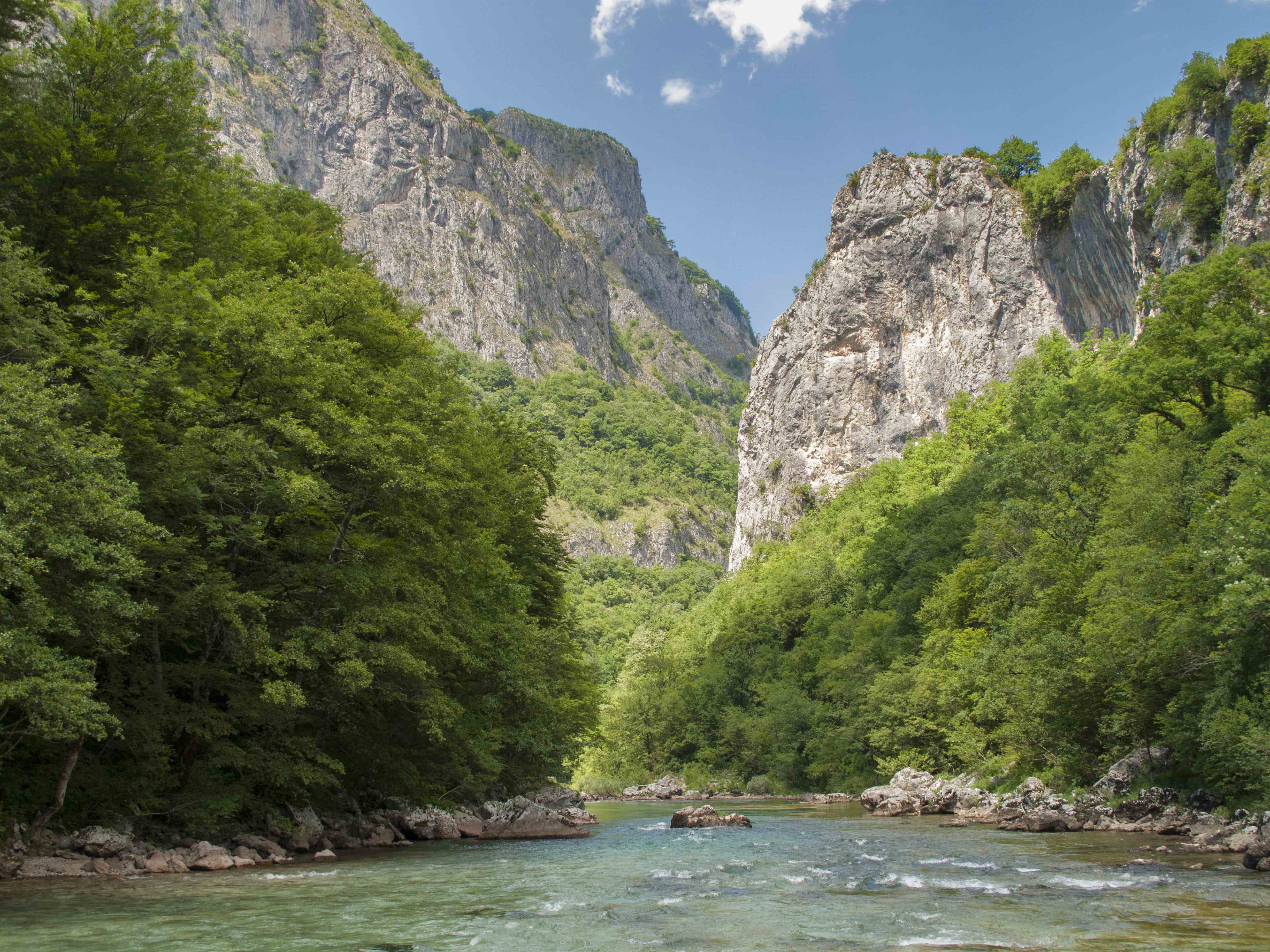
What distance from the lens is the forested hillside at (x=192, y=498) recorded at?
12.9 meters

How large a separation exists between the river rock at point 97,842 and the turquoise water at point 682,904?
129cm

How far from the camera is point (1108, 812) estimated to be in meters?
23.9

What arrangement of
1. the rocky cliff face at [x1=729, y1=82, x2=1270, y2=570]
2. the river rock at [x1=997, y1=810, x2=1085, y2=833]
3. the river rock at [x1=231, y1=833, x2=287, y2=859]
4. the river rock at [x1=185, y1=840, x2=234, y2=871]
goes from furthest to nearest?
the rocky cliff face at [x1=729, y1=82, x2=1270, y2=570]
the river rock at [x1=997, y1=810, x2=1085, y2=833]
the river rock at [x1=231, y1=833, x2=287, y2=859]
the river rock at [x1=185, y1=840, x2=234, y2=871]

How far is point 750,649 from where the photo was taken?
72.1 meters

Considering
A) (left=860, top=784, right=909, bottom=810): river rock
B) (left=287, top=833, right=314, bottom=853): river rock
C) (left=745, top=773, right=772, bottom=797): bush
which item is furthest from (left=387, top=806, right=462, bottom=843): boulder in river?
(left=745, top=773, right=772, bottom=797): bush

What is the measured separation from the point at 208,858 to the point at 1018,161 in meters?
95.0

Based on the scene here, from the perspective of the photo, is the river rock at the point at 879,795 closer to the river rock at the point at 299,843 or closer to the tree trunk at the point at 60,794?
the river rock at the point at 299,843

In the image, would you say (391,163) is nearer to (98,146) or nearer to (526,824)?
(98,146)

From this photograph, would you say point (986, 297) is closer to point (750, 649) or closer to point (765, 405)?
point (765, 405)

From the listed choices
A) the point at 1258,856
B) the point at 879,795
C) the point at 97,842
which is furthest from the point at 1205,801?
the point at 97,842

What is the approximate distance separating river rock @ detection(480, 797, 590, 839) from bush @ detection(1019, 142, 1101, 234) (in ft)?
200

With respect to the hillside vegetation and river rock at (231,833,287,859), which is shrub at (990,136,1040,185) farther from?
river rock at (231,833,287,859)

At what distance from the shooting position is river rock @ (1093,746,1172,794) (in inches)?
971

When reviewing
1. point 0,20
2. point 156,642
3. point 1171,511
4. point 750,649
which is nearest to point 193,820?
point 156,642
